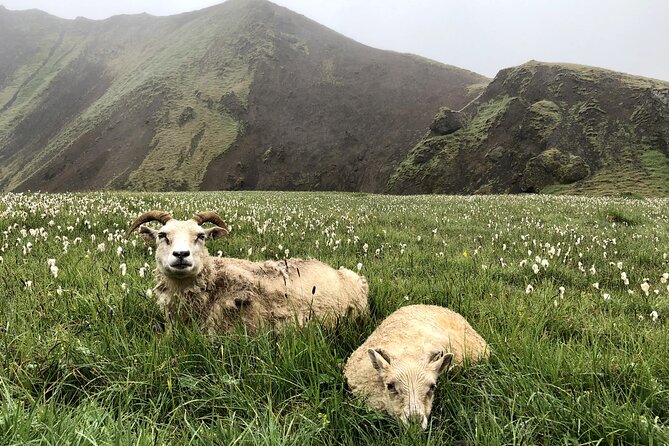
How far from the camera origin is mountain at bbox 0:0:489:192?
9250 cm

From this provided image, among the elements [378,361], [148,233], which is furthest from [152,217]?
[378,361]

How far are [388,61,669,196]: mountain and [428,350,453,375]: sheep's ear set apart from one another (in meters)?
50.9

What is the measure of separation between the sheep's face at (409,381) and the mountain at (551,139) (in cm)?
5103

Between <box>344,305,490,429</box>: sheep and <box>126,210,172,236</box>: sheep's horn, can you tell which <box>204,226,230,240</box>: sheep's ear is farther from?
<box>344,305,490,429</box>: sheep

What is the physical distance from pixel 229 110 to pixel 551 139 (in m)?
78.7

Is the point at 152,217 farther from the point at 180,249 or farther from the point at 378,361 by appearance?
the point at 378,361

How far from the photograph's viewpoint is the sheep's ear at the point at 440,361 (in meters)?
3.48

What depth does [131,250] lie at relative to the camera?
323 inches

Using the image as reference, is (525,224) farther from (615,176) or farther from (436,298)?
(615,176)

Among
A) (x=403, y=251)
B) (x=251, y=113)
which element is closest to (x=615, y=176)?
(x=403, y=251)

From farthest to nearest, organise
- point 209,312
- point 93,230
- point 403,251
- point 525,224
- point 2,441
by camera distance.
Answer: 1. point 525,224
2. point 93,230
3. point 403,251
4. point 209,312
5. point 2,441

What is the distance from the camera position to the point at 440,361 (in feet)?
11.4

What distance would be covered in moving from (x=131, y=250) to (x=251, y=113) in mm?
105740

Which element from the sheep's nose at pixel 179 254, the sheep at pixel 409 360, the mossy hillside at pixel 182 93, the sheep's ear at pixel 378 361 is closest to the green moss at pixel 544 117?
the mossy hillside at pixel 182 93
